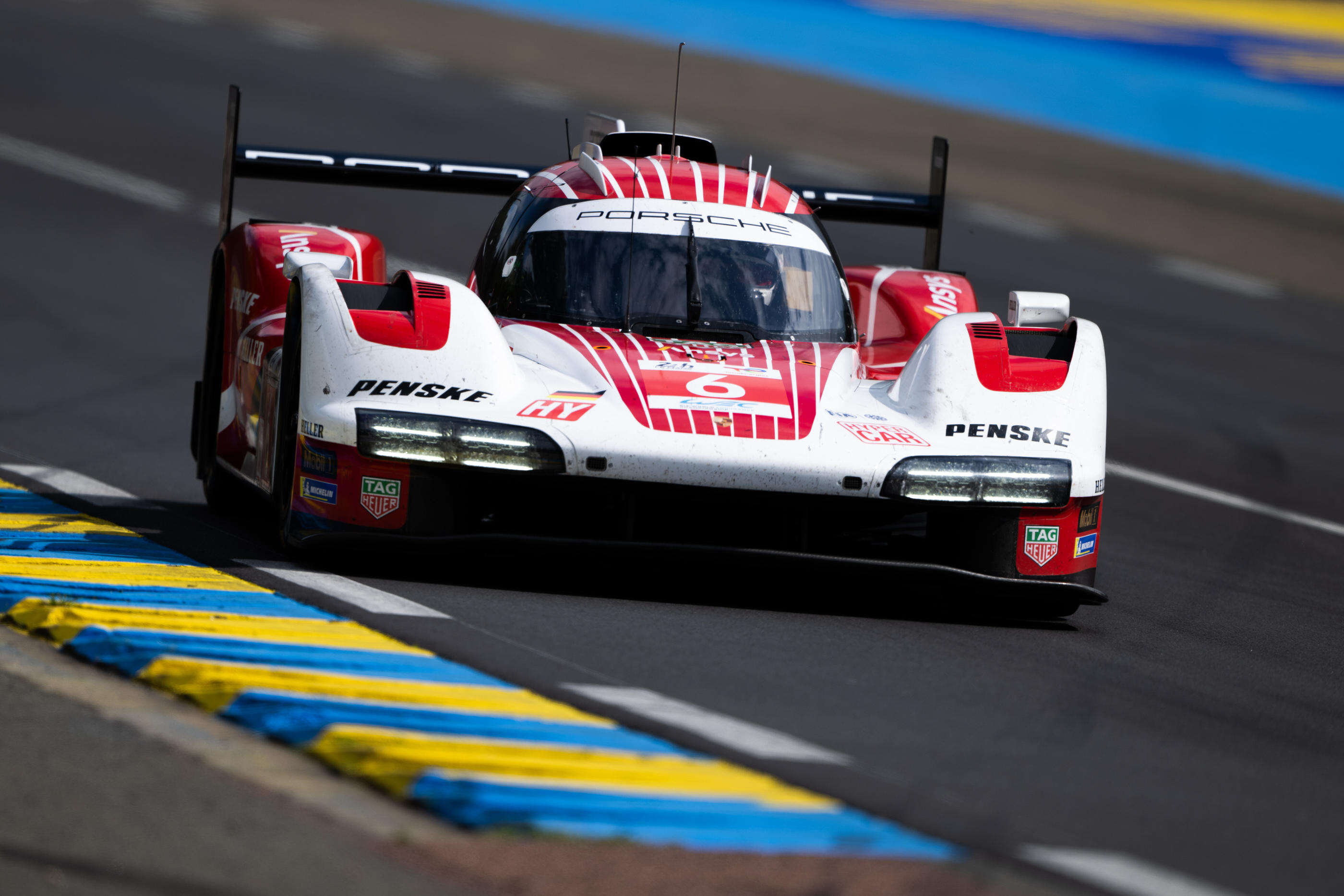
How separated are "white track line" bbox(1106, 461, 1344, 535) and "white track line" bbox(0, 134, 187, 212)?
9573mm

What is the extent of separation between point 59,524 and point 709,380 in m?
2.34

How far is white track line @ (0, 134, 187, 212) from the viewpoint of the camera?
57.4ft

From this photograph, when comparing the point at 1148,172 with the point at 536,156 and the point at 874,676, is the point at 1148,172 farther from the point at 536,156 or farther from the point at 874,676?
the point at 874,676

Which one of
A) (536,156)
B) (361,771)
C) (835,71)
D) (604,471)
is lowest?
(361,771)

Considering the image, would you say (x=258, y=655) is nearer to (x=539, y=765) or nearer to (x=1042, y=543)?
(x=539, y=765)

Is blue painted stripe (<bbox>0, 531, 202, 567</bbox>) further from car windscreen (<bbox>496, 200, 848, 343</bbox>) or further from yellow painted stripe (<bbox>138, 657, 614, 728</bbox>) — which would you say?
car windscreen (<bbox>496, 200, 848, 343</bbox>)

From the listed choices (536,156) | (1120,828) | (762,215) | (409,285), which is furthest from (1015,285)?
(1120,828)

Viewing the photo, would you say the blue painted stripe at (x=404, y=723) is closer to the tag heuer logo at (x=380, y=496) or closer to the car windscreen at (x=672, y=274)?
the tag heuer logo at (x=380, y=496)

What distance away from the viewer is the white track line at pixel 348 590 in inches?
215

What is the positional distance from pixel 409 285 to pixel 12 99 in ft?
52.2

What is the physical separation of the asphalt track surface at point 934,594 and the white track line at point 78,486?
7.2 inches

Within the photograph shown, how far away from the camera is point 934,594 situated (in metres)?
6.75

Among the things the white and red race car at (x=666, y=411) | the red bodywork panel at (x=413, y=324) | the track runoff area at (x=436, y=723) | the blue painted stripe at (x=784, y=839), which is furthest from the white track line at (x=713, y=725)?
the red bodywork panel at (x=413, y=324)

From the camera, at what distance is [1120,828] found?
3838 millimetres
